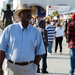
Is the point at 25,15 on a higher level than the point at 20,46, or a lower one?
higher

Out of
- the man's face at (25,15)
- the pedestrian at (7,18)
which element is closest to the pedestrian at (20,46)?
the man's face at (25,15)

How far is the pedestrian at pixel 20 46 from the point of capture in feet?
12.7

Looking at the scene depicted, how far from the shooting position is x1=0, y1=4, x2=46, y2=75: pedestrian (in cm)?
387

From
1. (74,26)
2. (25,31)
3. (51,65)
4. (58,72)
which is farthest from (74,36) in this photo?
(25,31)

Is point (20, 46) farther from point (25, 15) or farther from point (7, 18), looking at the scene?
point (7, 18)

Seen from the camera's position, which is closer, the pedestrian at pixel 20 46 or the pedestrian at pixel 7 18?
the pedestrian at pixel 20 46

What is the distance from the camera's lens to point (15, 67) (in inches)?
155

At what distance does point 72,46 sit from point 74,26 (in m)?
0.54

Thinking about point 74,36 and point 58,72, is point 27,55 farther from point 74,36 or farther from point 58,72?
point 58,72

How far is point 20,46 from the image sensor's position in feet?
12.7

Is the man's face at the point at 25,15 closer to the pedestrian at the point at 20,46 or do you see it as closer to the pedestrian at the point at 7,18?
the pedestrian at the point at 20,46

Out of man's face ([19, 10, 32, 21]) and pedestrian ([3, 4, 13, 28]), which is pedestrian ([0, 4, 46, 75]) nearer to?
man's face ([19, 10, 32, 21])

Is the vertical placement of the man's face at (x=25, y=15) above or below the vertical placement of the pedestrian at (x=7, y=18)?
Answer: above

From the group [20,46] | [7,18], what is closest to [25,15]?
[20,46]
